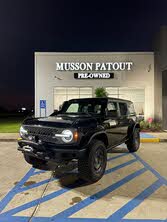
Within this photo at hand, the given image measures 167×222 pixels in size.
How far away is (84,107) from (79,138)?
6.28ft

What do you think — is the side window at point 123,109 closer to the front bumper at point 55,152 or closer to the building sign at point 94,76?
the front bumper at point 55,152

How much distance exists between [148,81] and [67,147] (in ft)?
52.9

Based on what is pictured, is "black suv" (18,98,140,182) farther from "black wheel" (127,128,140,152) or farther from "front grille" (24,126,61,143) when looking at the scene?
"black wheel" (127,128,140,152)

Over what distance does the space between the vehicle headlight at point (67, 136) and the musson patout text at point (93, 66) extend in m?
15.2

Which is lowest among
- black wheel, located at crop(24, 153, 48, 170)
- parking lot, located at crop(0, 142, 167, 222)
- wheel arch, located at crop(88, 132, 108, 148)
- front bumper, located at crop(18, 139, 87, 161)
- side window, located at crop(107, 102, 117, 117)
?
parking lot, located at crop(0, 142, 167, 222)

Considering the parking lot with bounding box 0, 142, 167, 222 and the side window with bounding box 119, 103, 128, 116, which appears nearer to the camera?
the parking lot with bounding box 0, 142, 167, 222

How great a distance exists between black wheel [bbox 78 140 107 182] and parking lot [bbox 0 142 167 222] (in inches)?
7.6

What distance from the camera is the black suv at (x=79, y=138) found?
15.4 ft

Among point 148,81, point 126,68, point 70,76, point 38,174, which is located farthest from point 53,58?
point 38,174

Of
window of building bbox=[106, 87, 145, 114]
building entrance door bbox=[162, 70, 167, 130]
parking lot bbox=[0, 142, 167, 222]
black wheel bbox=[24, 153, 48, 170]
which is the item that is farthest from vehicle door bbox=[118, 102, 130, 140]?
window of building bbox=[106, 87, 145, 114]

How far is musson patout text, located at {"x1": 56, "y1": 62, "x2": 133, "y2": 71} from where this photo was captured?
1931 centimetres

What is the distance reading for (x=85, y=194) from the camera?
4.52 m

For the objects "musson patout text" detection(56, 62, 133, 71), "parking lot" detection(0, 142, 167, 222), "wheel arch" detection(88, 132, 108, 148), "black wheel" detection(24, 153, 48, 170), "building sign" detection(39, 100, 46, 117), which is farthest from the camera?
"musson patout text" detection(56, 62, 133, 71)

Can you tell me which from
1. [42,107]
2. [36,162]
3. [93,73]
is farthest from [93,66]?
[36,162]
